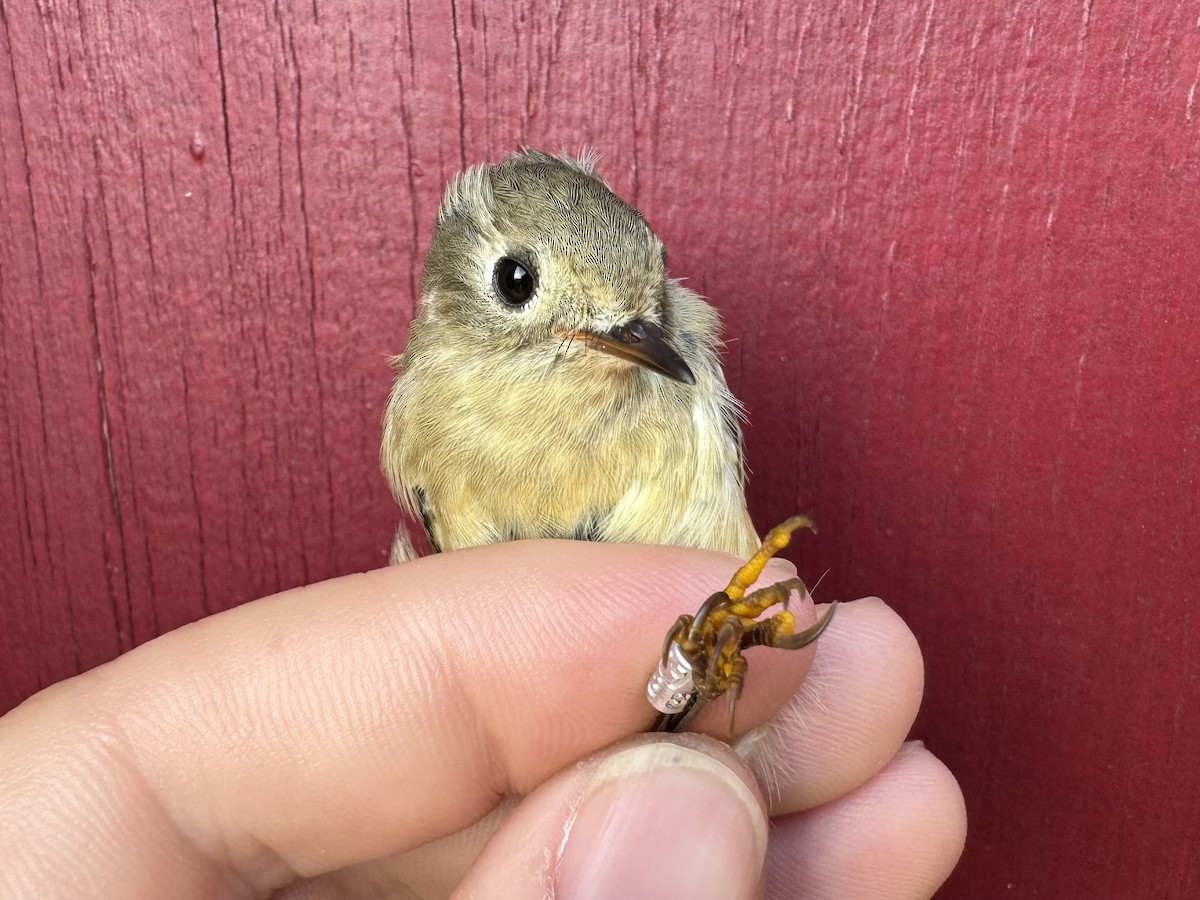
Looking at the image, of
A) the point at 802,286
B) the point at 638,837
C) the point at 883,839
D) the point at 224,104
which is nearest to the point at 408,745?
the point at 638,837

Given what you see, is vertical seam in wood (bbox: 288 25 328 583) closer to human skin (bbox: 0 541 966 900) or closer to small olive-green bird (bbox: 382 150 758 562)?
small olive-green bird (bbox: 382 150 758 562)

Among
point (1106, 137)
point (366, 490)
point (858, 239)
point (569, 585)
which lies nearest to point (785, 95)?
point (858, 239)

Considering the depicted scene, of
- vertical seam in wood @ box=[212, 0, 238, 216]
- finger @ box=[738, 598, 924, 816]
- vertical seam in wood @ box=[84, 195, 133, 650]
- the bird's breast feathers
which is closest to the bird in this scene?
the bird's breast feathers

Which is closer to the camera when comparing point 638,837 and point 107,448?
point 638,837

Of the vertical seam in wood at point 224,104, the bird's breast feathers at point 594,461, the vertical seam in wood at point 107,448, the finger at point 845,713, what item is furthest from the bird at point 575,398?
the vertical seam in wood at point 107,448

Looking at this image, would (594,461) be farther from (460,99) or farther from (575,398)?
(460,99)

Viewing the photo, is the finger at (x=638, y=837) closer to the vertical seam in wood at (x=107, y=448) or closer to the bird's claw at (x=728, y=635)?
the bird's claw at (x=728, y=635)

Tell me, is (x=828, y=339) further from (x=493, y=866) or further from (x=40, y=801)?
(x=40, y=801)
